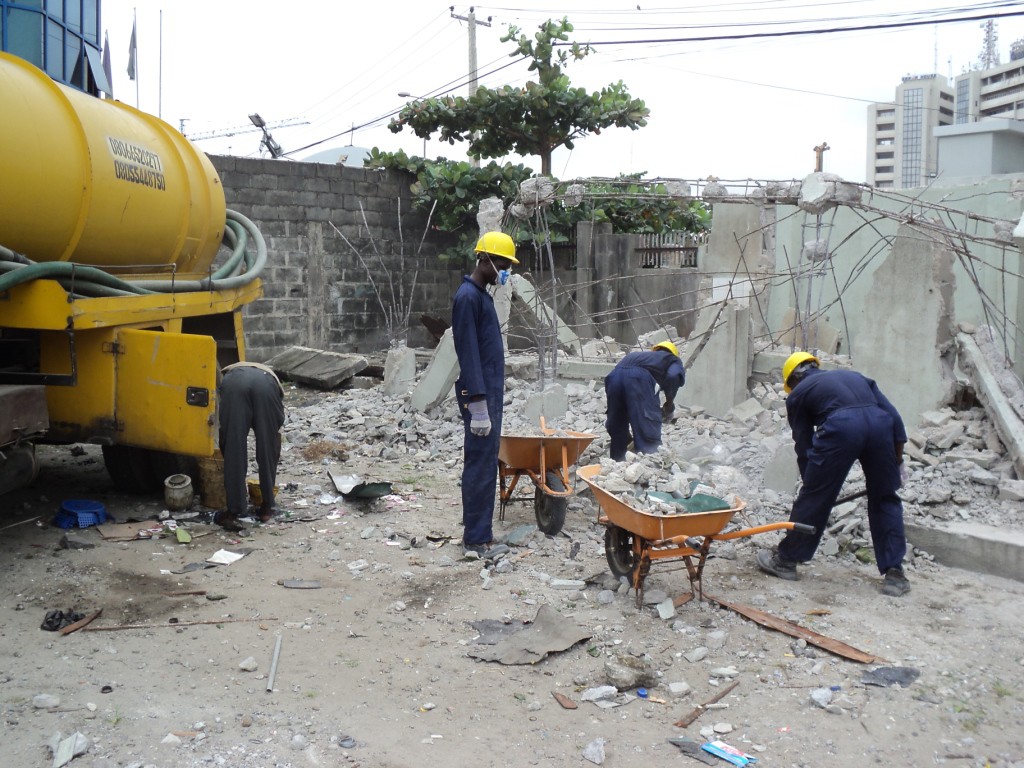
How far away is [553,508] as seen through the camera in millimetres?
6051

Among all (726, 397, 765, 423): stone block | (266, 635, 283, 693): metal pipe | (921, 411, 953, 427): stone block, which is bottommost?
(266, 635, 283, 693): metal pipe

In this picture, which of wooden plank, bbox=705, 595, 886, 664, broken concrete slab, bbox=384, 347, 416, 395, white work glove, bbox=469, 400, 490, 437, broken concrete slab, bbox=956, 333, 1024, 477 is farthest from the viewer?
broken concrete slab, bbox=384, 347, 416, 395

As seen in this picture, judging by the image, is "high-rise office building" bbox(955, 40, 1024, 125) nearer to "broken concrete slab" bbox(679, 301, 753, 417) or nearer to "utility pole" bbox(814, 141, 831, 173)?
"utility pole" bbox(814, 141, 831, 173)

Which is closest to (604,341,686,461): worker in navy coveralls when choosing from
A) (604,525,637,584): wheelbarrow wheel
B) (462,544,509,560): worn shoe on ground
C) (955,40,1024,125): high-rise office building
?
(462,544,509,560): worn shoe on ground

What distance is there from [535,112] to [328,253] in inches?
156

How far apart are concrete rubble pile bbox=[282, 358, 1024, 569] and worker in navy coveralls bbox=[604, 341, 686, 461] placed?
0.28 metres

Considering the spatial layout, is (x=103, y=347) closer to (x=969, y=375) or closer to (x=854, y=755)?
(x=854, y=755)

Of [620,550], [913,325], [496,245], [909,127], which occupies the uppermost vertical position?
[909,127]

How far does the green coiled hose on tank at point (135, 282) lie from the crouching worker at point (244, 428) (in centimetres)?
85

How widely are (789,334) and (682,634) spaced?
8713mm

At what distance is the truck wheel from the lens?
21.4 feet

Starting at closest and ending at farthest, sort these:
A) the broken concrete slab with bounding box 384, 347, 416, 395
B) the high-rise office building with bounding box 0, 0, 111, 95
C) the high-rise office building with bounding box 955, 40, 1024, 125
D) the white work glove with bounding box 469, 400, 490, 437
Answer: the white work glove with bounding box 469, 400, 490, 437, the high-rise office building with bounding box 0, 0, 111, 95, the broken concrete slab with bounding box 384, 347, 416, 395, the high-rise office building with bounding box 955, 40, 1024, 125

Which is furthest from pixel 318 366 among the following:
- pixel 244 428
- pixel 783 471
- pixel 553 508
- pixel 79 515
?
pixel 783 471

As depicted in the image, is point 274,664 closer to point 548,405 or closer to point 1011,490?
point 1011,490
